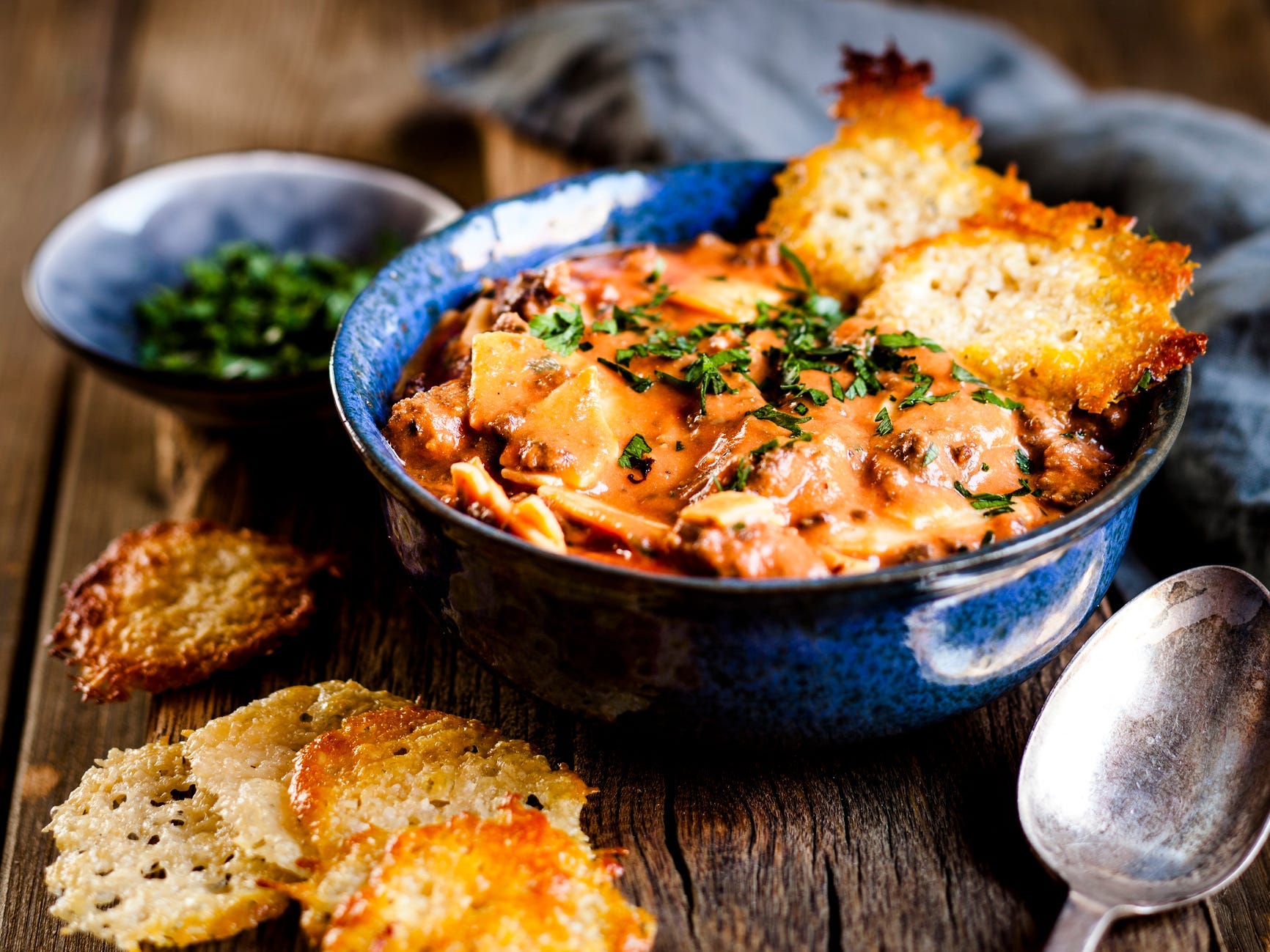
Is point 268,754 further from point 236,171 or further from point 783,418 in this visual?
point 236,171

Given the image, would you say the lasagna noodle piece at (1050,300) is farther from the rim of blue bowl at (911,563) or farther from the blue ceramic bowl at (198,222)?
the blue ceramic bowl at (198,222)

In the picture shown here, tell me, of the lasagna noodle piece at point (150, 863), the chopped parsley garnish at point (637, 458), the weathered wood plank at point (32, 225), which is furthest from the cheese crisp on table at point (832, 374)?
the weathered wood plank at point (32, 225)

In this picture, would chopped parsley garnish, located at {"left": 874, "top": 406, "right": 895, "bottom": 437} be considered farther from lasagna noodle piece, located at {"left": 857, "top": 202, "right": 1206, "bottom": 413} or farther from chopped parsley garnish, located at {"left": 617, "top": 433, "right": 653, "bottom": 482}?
chopped parsley garnish, located at {"left": 617, "top": 433, "right": 653, "bottom": 482}

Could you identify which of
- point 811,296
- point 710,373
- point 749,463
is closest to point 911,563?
point 749,463

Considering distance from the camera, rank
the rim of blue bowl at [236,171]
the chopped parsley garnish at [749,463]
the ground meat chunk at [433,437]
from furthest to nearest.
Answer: the rim of blue bowl at [236,171]
the ground meat chunk at [433,437]
the chopped parsley garnish at [749,463]

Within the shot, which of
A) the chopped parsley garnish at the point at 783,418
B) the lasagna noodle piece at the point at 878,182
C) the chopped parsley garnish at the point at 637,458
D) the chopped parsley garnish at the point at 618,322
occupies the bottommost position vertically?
the chopped parsley garnish at the point at 637,458

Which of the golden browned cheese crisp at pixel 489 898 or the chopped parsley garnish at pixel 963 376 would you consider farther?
the chopped parsley garnish at pixel 963 376
